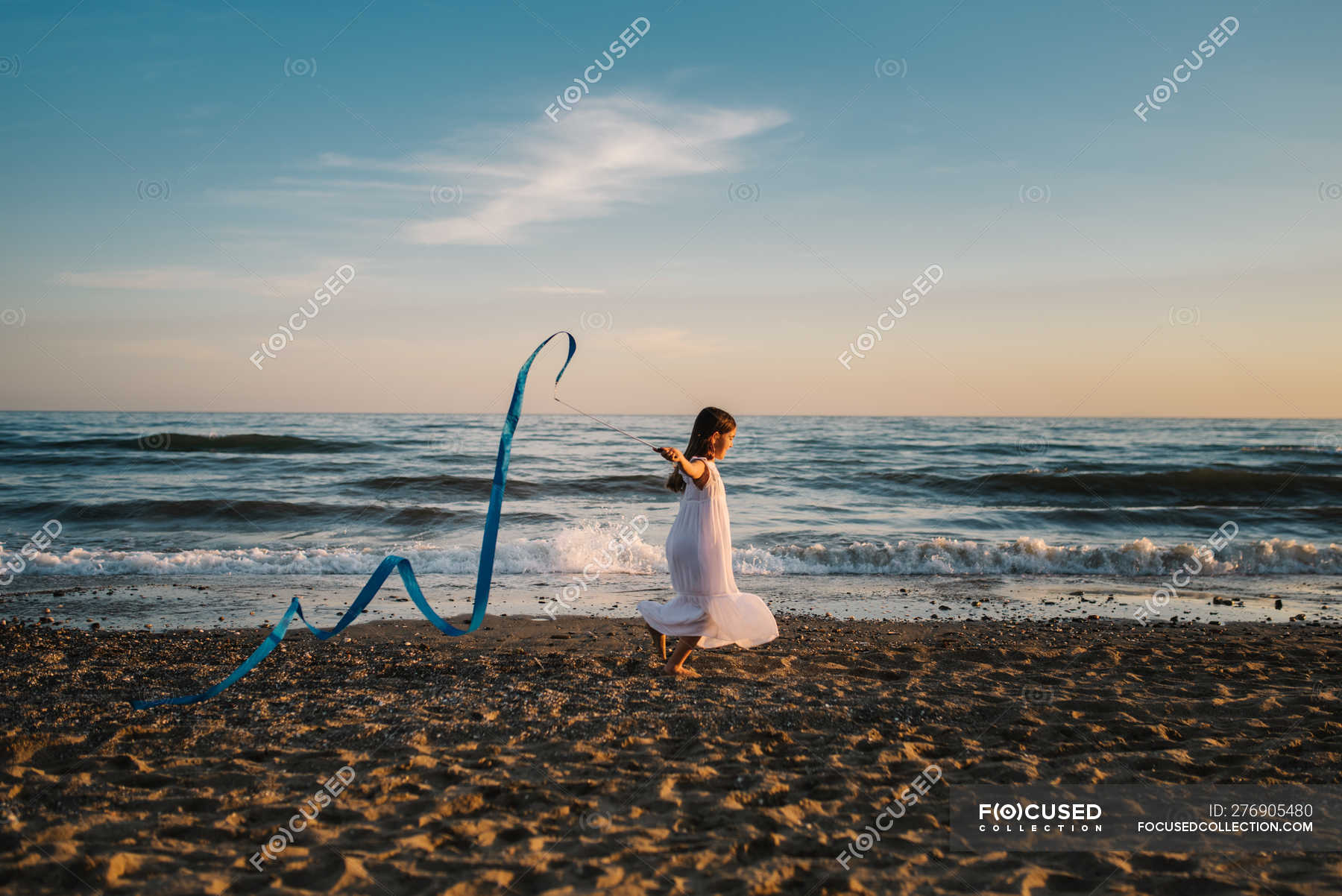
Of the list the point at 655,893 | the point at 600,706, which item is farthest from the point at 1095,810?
the point at 600,706

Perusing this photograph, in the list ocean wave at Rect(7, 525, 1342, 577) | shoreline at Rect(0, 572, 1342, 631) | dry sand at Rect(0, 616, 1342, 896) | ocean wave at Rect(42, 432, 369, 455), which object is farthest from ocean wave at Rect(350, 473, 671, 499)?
dry sand at Rect(0, 616, 1342, 896)

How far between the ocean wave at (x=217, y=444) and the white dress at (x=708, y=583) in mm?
23410

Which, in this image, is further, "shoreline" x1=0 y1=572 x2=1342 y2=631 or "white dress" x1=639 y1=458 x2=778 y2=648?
"shoreline" x1=0 y1=572 x2=1342 y2=631

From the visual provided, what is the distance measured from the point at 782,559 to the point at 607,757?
7.32 metres

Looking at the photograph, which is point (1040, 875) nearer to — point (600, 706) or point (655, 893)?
point (655, 893)

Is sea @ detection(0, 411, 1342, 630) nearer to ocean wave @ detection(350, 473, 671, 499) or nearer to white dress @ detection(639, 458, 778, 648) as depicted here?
ocean wave @ detection(350, 473, 671, 499)

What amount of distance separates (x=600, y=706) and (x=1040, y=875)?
8.00 ft

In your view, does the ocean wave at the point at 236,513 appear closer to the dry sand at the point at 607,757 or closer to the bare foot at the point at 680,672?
the dry sand at the point at 607,757

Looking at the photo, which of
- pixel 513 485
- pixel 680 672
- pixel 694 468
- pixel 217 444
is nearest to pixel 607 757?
pixel 680 672

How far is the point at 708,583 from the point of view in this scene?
16.9 feet

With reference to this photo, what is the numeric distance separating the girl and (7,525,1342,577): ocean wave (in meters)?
5.07

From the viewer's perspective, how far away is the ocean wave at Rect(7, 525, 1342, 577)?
397 inches

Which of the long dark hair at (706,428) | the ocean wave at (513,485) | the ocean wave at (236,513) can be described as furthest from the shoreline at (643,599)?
the ocean wave at (513,485)

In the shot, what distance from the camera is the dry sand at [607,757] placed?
2.84m
